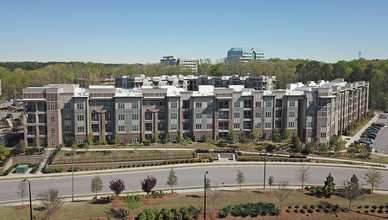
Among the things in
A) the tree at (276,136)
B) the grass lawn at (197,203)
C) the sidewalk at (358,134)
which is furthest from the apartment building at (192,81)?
the grass lawn at (197,203)

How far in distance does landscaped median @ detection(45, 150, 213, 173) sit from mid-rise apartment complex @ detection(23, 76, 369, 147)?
790 centimetres

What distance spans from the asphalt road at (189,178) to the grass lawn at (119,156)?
5.91 m

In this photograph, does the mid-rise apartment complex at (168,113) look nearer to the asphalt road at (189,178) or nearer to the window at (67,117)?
the window at (67,117)

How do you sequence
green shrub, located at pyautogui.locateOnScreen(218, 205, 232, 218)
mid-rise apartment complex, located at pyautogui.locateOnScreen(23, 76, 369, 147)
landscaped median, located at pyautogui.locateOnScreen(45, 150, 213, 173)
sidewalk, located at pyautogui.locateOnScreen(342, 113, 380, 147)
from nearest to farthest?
1. green shrub, located at pyautogui.locateOnScreen(218, 205, 232, 218)
2. landscaped median, located at pyautogui.locateOnScreen(45, 150, 213, 173)
3. mid-rise apartment complex, located at pyautogui.locateOnScreen(23, 76, 369, 147)
4. sidewalk, located at pyautogui.locateOnScreen(342, 113, 380, 147)

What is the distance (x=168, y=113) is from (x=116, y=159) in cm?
1740

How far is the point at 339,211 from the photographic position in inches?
1527

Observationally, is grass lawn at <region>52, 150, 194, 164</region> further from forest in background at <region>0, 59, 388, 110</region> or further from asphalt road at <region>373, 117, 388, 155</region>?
forest in background at <region>0, 59, 388, 110</region>

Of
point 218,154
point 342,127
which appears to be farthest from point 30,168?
point 342,127

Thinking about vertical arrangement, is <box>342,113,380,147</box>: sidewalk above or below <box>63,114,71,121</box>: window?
below

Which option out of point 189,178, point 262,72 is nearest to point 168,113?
point 189,178

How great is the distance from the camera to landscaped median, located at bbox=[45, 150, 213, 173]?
187ft

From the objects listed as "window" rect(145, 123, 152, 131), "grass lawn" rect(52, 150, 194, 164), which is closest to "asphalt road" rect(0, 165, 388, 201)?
"grass lawn" rect(52, 150, 194, 164)

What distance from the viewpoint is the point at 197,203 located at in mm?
39875

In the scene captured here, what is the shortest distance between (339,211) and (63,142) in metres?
53.7
